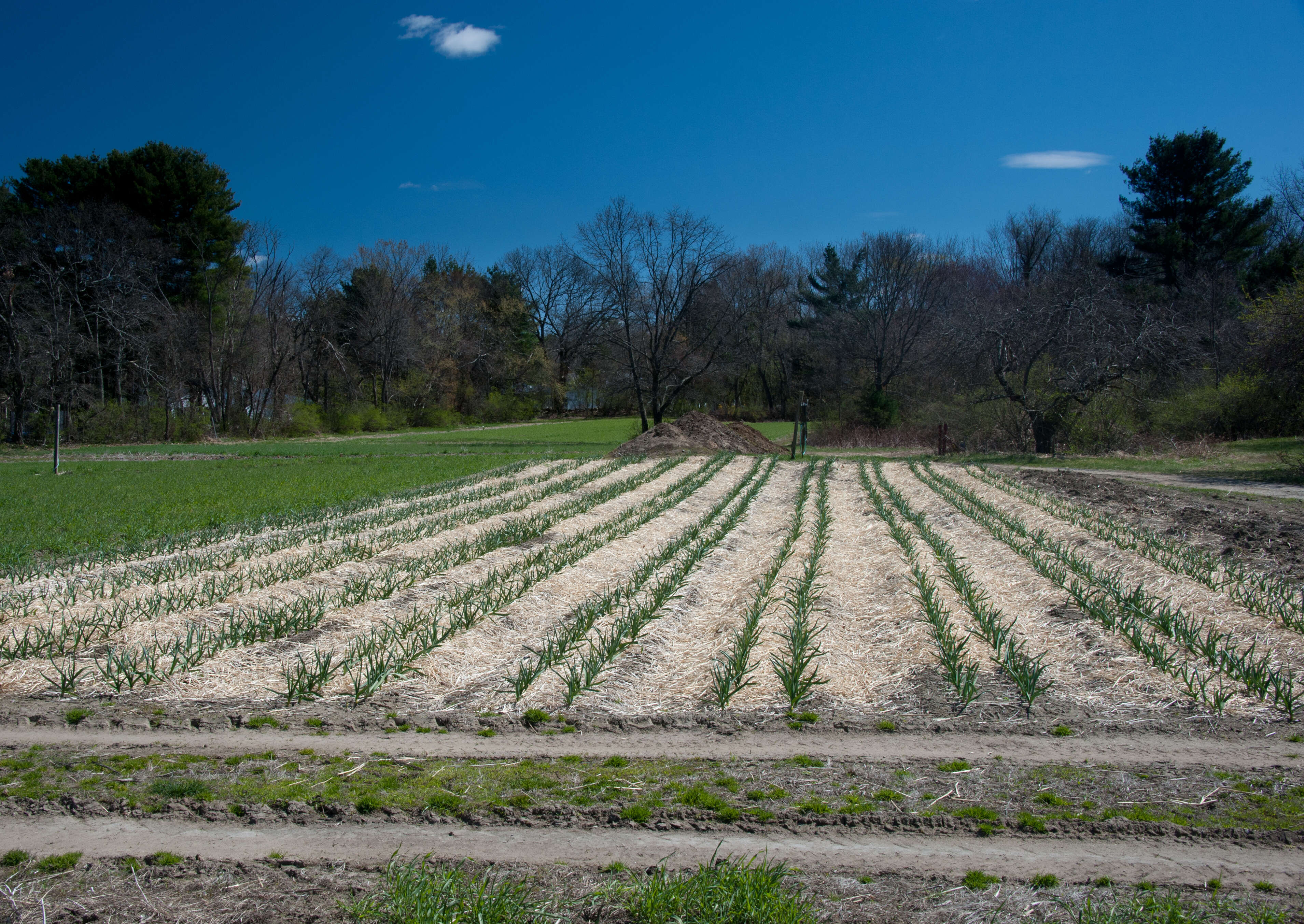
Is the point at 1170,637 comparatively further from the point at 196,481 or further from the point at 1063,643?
the point at 196,481

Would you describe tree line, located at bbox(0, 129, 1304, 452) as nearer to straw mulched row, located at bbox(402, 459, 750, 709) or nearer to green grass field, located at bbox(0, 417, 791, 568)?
green grass field, located at bbox(0, 417, 791, 568)

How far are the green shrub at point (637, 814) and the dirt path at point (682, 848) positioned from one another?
0.08 m

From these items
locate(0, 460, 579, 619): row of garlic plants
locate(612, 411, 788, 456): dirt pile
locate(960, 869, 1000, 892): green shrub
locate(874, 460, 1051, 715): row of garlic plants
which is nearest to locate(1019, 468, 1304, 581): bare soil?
locate(874, 460, 1051, 715): row of garlic plants

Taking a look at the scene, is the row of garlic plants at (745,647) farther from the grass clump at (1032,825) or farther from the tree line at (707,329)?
the tree line at (707,329)

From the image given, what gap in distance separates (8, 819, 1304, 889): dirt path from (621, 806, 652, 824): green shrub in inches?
3.1

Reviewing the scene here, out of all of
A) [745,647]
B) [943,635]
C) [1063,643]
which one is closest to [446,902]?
[745,647]

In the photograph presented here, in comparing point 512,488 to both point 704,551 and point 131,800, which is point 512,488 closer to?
point 704,551

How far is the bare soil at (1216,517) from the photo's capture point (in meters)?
9.17

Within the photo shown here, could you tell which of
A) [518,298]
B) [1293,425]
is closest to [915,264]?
[1293,425]

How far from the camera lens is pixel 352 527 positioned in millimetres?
10711

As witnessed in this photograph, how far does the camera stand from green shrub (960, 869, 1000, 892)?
286 centimetres

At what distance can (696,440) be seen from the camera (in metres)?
27.2

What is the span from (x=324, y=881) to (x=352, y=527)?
846 cm

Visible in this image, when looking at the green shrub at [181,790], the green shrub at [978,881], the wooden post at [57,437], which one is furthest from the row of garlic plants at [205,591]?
the wooden post at [57,437]
